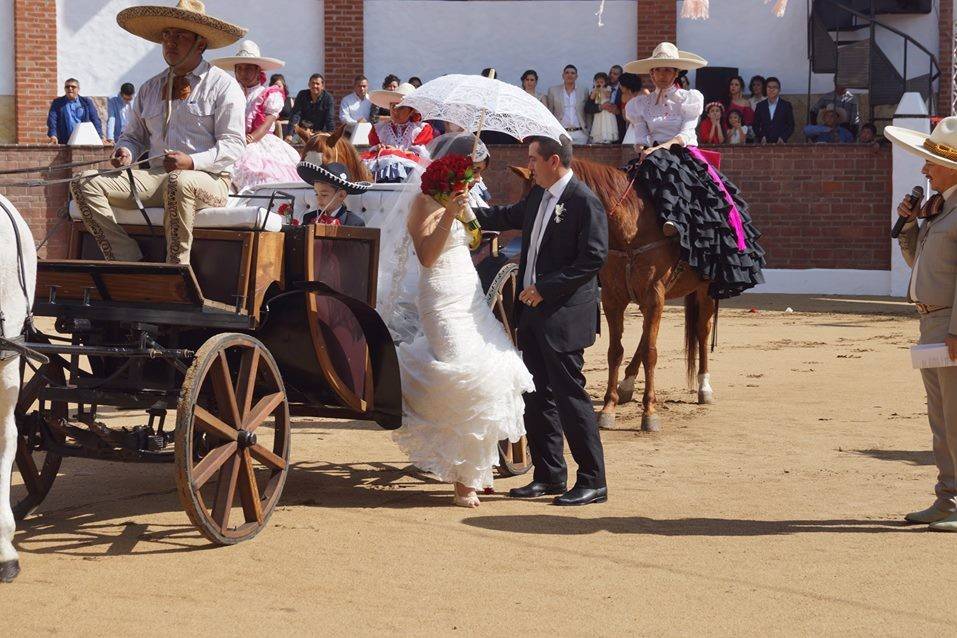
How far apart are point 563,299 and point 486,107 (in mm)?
2010

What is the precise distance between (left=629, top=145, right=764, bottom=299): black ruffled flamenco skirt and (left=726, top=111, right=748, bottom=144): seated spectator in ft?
35.6

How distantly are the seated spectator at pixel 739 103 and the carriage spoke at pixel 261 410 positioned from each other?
16.2 m

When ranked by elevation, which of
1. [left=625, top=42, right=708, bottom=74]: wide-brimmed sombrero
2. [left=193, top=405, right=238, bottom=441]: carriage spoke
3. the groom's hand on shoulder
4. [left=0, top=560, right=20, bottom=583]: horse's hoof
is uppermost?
[left=625, top=42, right=708, bottom=74]: wide-brimmed sombrero

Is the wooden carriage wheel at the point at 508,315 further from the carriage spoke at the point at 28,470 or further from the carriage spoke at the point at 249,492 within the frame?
the carriage spoke at the point at 28,470

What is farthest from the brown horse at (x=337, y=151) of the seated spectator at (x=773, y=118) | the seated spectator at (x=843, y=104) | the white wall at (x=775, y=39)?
the white wall at (x=775, y=39)

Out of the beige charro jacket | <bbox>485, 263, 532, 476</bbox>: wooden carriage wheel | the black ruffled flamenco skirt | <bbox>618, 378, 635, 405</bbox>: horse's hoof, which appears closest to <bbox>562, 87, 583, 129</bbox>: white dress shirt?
the black ruffled flamenco skirt

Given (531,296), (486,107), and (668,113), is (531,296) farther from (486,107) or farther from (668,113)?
(668,113)

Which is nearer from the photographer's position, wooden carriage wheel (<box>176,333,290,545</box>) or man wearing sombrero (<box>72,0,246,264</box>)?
wooden carriage wheel (<box>176,333,290,545</box>)

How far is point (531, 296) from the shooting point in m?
7.29

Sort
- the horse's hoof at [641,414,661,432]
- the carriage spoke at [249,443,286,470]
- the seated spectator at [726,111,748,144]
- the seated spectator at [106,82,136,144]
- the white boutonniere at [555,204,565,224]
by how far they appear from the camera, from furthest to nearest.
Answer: the seated spectator at [106,82,136,144]
the seated spectator at [726,111,748,144]
the horse's hoof at [641,414,661,432]
the white boutonniere at [555,204,565,224]
the carriage spoke at [249,443,286,470]

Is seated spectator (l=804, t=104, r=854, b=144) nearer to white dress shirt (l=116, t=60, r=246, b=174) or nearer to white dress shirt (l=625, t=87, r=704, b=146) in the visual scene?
white dress shirt (l=625, t=87, r=704, b=146)

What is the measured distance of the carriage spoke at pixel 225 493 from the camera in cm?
637

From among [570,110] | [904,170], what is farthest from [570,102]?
[904,170]

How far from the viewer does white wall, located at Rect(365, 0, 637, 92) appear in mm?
23969
